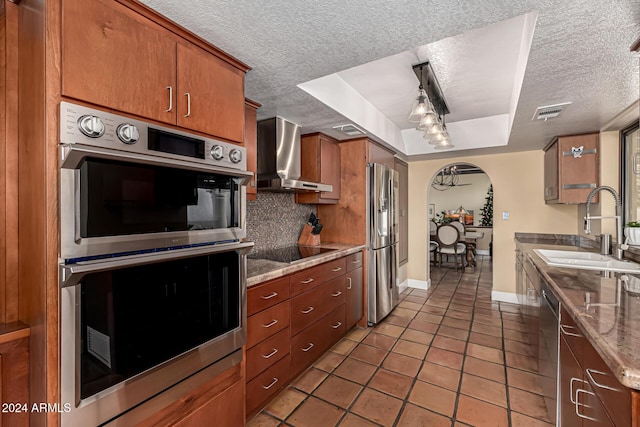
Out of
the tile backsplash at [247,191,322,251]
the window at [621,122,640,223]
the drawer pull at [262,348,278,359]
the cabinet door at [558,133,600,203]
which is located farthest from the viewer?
Result: the cabinet door at [558,133,600,203]

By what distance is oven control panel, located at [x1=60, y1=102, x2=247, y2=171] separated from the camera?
1.01 meters

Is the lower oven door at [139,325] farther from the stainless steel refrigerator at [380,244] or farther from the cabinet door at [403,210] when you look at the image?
the cabinet door at [403,210]

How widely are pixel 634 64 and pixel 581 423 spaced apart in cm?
189

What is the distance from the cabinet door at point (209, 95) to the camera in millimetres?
1394

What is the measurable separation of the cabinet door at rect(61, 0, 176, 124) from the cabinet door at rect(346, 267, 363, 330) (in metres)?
2.36

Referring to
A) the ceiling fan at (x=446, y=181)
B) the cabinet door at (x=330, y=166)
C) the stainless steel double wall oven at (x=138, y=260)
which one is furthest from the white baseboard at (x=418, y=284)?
the ceiling fan at (x=446, y=181)

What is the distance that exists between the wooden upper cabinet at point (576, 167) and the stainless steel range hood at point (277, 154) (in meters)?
2.74

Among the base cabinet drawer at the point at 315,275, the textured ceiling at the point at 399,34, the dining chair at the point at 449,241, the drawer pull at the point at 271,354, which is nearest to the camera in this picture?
the textured ceiling at the point at 399,34

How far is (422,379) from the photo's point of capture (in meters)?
2.30

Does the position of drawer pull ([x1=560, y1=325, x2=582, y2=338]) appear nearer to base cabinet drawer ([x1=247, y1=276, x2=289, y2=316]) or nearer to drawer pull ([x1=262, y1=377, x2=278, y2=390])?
base cabinet drawer ([x1=247, y1=276, x2=289, y2=316])

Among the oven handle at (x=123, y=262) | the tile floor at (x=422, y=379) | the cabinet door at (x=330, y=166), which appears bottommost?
the tile floor at (x=422, y=379)

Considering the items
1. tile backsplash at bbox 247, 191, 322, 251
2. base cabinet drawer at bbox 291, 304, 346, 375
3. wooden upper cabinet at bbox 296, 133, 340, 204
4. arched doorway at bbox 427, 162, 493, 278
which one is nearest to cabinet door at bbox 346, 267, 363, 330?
base cabinet drawer at bbox 291, 304, 346, 375

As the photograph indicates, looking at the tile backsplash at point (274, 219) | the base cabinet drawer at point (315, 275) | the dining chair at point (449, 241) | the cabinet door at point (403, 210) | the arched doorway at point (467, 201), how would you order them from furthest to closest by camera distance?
1. the arched doorway at point (467, 201)
2. the dining chair at point (449, 241)
3. the cabinet door at point (403, 210)
4. the tile backsplash at point (274, 219)
5. the base cabinet drawer at point (315, 275)

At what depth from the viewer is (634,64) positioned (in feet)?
5.36
